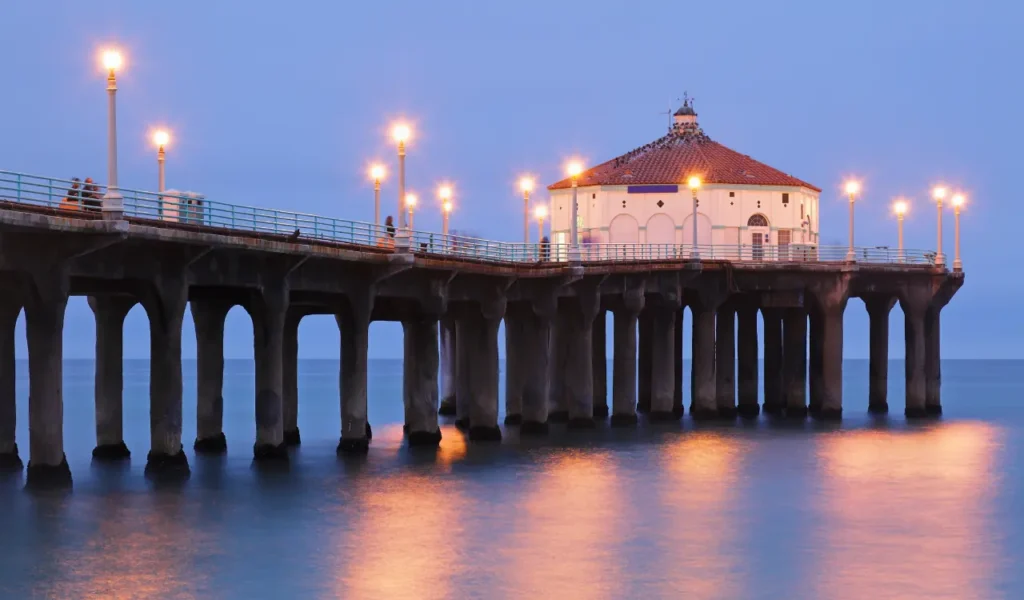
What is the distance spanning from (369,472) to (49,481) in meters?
12.2

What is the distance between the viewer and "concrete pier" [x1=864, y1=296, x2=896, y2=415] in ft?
283

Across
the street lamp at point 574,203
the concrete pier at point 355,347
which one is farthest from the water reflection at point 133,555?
the street lamp at point 574,203

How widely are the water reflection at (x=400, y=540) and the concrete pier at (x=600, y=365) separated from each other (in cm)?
2879

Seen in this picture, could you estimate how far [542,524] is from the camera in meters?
45.6

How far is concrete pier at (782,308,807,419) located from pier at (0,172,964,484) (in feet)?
0.35

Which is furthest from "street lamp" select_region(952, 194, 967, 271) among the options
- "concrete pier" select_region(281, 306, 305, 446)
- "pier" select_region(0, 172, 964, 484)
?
"concrete pier" select_region(281, 306, 305, 446)

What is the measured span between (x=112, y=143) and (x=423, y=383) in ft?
68.4

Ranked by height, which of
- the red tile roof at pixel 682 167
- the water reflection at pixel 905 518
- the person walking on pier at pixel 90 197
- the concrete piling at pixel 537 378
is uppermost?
the red tile roof at pixel 682 167

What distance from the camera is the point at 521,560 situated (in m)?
39.8

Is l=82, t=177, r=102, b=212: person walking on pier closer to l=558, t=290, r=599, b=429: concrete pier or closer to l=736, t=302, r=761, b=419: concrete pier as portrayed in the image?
l=558, t=290, r=599, b=429: concrete pier

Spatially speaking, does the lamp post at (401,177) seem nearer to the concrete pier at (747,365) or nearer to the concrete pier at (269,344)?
the concrete pier at (269,344)

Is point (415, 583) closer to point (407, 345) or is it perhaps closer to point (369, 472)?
point (369, 472)

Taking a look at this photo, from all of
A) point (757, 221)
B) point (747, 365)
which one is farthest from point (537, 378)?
point (757, 221)

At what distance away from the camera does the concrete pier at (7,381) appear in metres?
51.4
